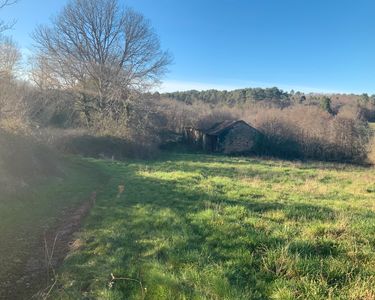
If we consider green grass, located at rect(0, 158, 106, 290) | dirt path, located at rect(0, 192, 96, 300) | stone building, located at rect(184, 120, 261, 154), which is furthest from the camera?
stone building, located at rect(184, 120, 261, 154)

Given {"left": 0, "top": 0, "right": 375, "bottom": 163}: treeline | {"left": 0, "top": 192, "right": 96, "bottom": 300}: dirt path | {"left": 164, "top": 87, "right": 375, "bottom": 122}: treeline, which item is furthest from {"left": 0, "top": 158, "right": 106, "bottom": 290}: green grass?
{"left": 164, "top": 87, "right": 375, "bottom": 122}: treeline

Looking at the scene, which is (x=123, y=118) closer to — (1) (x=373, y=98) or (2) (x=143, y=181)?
(2) (x=143, y=181)

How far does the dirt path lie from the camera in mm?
5478

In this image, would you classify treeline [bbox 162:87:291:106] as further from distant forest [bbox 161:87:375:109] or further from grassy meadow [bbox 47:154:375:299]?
grassy meadow [bbox 47:154:375:299]

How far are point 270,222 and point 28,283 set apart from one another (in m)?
5.17

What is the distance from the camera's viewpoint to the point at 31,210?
10320mm

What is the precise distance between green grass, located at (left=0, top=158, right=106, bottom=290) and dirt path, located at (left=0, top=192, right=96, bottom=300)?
0.36 ft

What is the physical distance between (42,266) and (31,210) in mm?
4341

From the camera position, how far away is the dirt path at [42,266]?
18.0 ft

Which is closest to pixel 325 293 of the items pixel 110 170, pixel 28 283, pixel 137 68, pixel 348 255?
pixel 348 255

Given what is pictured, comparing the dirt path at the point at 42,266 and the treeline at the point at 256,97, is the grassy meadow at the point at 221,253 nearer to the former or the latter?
the dirt path at the point at 42,266

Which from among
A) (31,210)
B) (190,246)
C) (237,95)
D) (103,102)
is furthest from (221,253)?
(237,95)

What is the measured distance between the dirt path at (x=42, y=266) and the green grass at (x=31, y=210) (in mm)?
111

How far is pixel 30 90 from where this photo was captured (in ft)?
122
